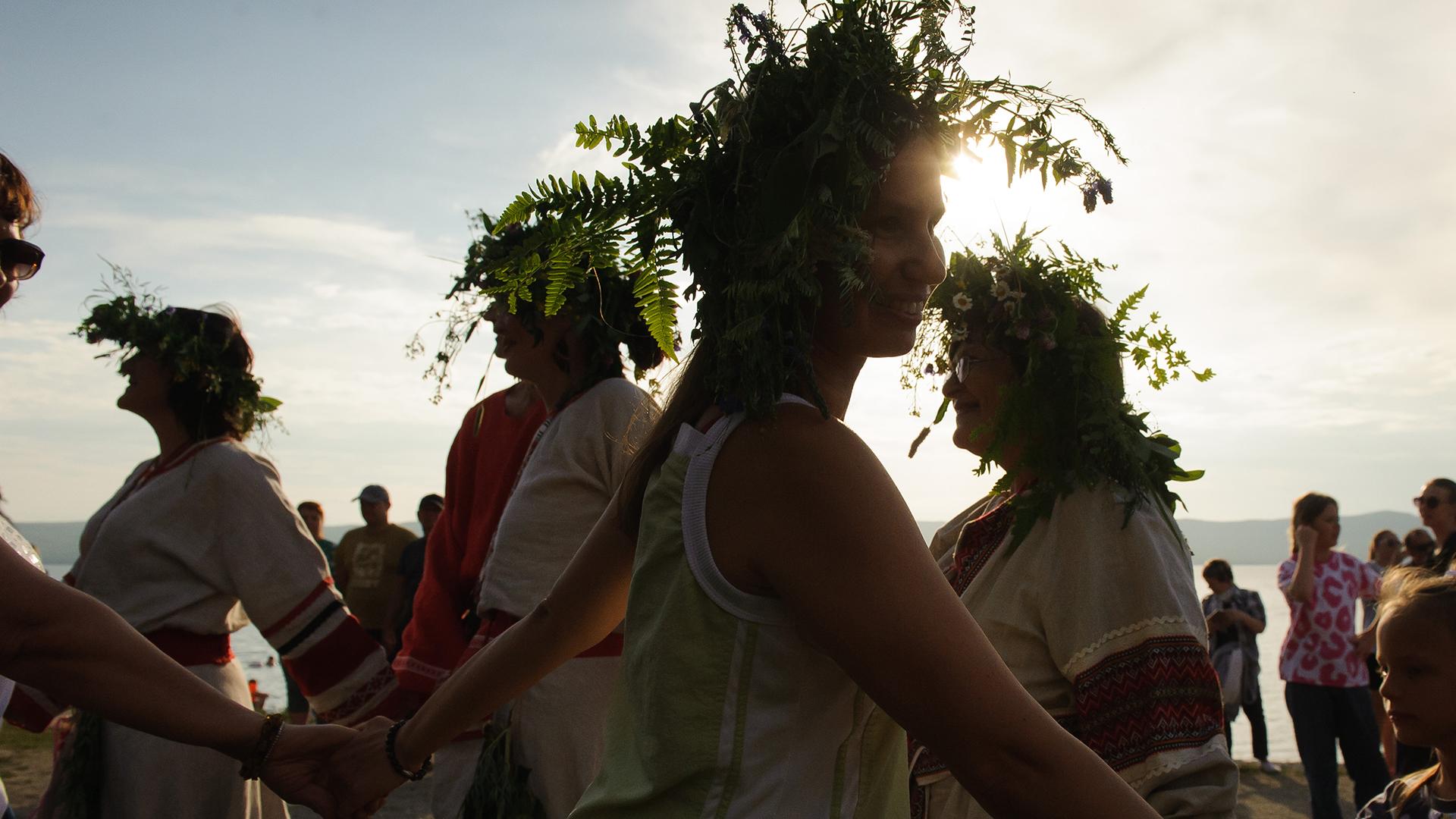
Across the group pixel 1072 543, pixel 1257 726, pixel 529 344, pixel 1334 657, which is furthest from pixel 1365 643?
pixel 529 344

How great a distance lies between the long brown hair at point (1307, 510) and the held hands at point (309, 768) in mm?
6498

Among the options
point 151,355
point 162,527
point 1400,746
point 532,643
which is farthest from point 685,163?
point 1400,746

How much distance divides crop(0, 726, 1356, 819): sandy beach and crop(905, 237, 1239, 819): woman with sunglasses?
17.5ft

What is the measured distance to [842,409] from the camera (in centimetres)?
166

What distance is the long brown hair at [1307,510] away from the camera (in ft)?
24.0

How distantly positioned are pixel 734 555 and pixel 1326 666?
21.5 ft

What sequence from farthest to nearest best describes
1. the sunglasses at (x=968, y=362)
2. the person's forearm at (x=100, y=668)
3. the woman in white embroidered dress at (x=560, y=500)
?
the woman in white embroidered dress at (x=560, y=500)
the sunglasses at (x=968, y=362)
the person's forearm at (x=100, y=668)

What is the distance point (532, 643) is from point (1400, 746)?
5603mm

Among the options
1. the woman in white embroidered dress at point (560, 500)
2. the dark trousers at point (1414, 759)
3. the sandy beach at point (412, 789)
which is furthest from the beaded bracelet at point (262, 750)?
the dark trousers at point (1414, 759)

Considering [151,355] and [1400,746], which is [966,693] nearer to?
[151,355]

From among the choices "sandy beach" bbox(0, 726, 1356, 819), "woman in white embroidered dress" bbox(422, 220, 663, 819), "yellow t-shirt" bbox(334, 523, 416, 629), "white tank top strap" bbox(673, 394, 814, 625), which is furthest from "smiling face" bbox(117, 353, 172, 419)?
"yellow t-shirt" bbox(334, 523, 416, 629)

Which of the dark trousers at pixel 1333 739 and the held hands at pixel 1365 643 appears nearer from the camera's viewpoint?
the held hands at pixel 1365 643

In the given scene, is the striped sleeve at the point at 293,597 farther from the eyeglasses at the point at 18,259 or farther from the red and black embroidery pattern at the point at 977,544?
the red and black embroidery pattern at the point at 977,544

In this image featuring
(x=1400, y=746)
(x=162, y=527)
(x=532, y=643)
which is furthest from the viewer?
(x=1400, y=746)
